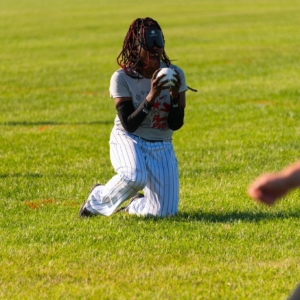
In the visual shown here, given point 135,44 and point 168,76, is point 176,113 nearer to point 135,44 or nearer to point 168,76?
point 168,76

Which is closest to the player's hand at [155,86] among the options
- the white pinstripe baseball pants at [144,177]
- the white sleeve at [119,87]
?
the white sleeve at [119,87]

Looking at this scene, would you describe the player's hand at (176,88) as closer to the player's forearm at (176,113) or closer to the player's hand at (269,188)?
the player's forearm at (176,113)

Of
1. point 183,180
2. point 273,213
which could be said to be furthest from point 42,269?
point 183,180

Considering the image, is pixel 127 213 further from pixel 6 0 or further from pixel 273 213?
pixel 6 0

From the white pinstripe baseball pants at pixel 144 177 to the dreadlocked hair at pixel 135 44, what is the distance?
54 cm

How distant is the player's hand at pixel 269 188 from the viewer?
111 inches

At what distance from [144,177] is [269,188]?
12.5ft

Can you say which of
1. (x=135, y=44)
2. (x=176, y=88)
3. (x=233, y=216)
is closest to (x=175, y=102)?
(x=176, y=88)

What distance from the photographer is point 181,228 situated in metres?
6.40

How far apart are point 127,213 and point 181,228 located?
0.74m

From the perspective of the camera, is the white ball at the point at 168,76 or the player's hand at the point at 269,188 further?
the white ball at the point at 168,76

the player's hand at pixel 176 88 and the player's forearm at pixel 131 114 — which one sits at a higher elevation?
the player's hand at pixel 176 88

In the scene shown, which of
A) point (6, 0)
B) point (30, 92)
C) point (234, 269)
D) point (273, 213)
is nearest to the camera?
point (234, 269)

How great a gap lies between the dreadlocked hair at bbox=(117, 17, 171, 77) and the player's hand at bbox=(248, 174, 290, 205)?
3.91 meters
